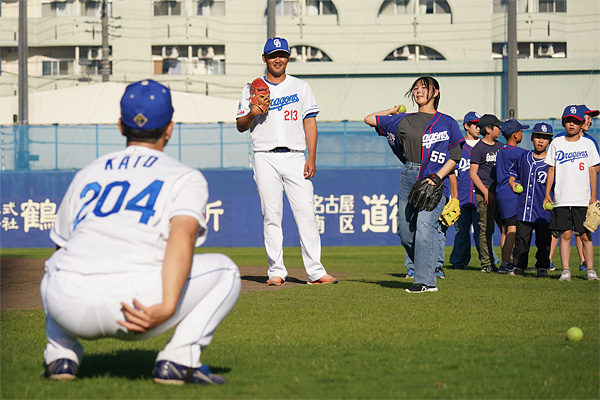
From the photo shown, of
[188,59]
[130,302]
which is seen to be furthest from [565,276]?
[188,59]

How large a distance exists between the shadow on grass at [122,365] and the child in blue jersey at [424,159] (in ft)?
12.3

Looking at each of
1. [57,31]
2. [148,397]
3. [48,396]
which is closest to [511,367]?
[148,397]

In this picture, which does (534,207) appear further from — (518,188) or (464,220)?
(464,220)

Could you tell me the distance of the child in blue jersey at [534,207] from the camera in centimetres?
1095

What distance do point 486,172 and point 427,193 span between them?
4.86 m

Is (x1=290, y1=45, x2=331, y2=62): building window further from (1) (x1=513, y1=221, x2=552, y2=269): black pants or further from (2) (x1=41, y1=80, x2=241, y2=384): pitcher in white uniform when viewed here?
(2) (x1=41, y1=80, x2=241, y2=384): pitcher in white uniform

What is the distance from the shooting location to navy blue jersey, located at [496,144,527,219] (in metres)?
11.9

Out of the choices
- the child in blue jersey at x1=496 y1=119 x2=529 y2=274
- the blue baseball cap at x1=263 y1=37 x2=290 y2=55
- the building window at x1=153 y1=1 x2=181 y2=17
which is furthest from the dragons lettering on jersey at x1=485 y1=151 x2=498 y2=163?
the building window at x1=153 y1=1 x2=181 y2=17

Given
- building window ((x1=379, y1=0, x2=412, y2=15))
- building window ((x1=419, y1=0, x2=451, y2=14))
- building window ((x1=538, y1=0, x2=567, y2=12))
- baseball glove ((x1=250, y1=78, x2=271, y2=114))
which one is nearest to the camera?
baseball glove ((x1=250, y1=78, x2=271, y2=114))

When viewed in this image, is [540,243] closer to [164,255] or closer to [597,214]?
[597,214]

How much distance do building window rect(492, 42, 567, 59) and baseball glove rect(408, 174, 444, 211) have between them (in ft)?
131

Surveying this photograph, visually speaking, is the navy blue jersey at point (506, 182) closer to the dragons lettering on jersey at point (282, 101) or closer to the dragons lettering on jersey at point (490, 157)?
the dragons lettering on jersey at point (490, 157)

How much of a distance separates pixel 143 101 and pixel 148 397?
1.37 metres

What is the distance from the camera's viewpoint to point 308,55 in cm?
4738
